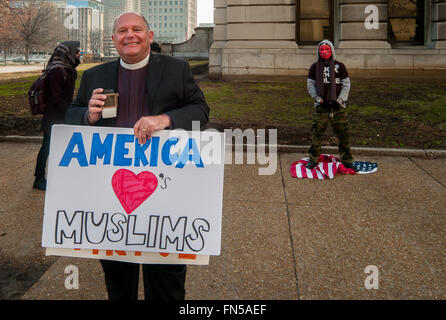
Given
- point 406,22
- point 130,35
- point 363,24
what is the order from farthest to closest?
point 406,22 → point 363,24 → point 130,35

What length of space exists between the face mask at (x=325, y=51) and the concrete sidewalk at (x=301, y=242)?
6.85 ft

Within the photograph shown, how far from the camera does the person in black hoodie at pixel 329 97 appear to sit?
668cm

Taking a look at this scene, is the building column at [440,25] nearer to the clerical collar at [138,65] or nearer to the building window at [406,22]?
the building window at [406,22]

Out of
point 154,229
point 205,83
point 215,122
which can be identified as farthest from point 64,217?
point 205,83

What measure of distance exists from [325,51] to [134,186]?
518 centimetres

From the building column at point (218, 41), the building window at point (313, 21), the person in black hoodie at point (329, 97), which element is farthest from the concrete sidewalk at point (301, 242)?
the building window at point (313, 21)

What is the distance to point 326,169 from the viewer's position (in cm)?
679

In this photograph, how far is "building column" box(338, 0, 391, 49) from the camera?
632 inches

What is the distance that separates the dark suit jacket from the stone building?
14342 millimetres

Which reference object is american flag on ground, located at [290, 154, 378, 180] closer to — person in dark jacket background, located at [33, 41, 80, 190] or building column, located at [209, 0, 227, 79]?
person in dark jacket background, located at [33, 41, 80, 190]

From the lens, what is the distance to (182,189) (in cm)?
250

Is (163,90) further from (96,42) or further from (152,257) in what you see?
(96,42)

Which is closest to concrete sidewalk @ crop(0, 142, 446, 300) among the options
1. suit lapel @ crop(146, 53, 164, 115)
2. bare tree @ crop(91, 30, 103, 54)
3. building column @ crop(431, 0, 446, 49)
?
suit lapel @ crop(146, 53, 164, 115)

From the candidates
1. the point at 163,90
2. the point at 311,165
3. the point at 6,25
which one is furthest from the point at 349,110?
the point at 6,25
